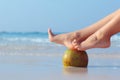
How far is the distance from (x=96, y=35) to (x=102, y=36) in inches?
3.1

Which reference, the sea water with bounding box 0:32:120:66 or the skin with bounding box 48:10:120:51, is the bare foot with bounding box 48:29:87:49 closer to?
the skin with bounding box 48:10:120:51

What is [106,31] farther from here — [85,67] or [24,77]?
[24,77]

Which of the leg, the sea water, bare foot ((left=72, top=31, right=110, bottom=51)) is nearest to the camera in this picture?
the leg

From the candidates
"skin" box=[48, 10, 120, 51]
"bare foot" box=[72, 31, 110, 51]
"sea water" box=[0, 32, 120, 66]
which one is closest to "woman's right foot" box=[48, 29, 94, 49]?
"skin" box=[48, 10, 120, 51]

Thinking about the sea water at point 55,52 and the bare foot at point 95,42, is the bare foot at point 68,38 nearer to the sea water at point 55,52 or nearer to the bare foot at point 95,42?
the bare foot at point 95,42

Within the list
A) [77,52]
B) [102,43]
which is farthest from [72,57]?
[102,43]

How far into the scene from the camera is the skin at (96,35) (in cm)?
458

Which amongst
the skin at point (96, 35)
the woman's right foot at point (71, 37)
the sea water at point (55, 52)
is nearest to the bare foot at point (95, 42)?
the skin at point (96, 35)

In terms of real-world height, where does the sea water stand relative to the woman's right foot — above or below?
above

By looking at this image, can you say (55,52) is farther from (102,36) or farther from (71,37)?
(102,36)

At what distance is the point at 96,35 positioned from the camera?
468 cm

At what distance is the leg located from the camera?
4546mm

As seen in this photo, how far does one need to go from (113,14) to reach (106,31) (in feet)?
0.70

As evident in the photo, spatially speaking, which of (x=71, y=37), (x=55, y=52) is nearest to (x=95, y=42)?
(x=71, y=37)
